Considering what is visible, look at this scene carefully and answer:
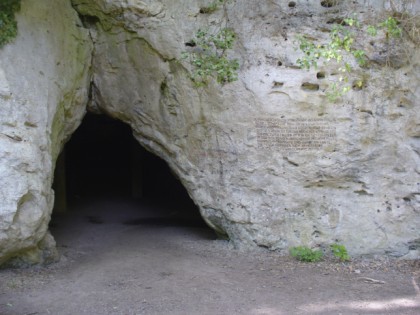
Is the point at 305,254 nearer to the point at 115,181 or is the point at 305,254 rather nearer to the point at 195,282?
the point at 195,282

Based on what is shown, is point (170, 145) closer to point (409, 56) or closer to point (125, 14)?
point (125, 14)

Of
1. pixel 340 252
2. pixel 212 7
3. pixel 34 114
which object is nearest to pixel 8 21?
pixel 34 114

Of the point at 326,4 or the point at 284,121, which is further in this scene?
the point at 326,4

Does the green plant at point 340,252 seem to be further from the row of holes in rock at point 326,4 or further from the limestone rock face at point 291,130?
the row of holes in rock at point 326,4

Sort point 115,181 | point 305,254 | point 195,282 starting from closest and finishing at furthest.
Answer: point 195,282, point 305,254, point 115,181

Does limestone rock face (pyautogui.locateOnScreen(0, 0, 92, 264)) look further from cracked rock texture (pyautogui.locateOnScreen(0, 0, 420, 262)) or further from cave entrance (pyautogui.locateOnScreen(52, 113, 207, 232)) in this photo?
cave entrance (pyautogui.locateOnScreen(52, 113, 207, 232))

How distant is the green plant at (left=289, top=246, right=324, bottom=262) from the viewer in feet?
19.3

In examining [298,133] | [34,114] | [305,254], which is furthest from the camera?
[298,133]

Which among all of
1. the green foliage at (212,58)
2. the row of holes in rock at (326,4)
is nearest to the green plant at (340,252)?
the green foliage at (212,58)

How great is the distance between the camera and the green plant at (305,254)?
5891 millimetres

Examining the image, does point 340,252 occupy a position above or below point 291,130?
below

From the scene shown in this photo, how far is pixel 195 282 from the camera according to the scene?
5.15m

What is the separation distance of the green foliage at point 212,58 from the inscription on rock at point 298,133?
2.58ft

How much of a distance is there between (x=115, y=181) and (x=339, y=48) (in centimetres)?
897
